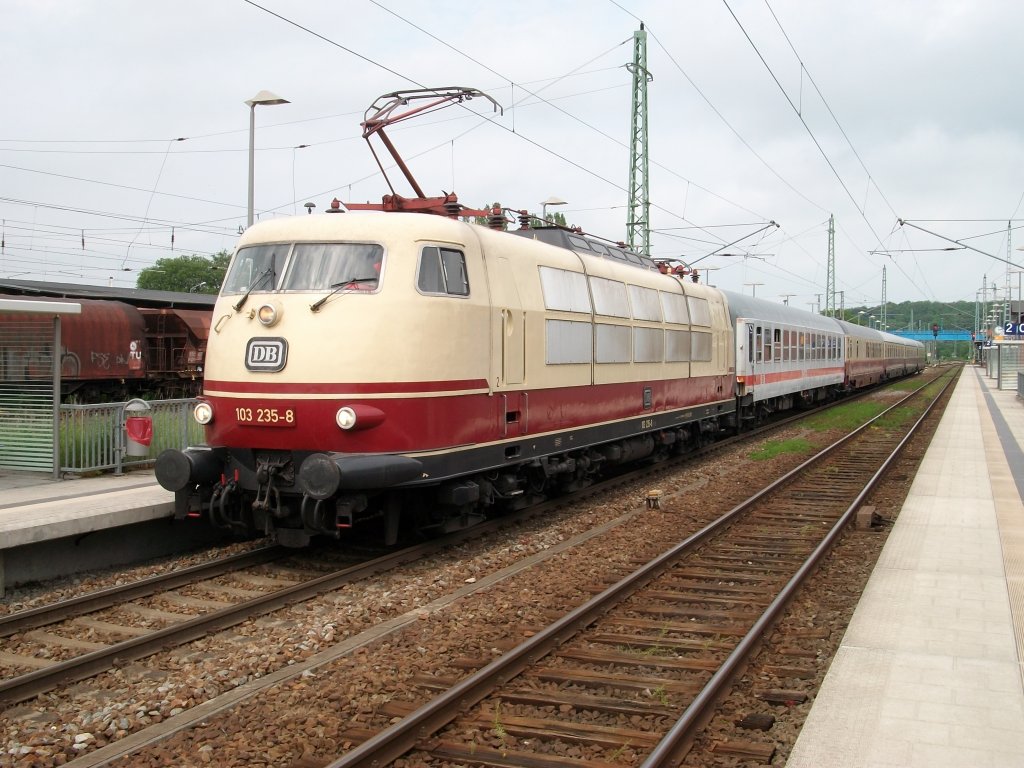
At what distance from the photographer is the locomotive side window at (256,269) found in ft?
29.9

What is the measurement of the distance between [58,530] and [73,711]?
10.9ft

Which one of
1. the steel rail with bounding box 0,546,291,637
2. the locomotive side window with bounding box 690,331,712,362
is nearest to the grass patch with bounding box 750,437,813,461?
the locomotive side window with bounding box 690,331,712,362

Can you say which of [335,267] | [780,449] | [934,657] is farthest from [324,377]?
[780,449]

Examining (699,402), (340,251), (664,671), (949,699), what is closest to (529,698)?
(664,671)

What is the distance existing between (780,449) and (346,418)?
1308 centimetres

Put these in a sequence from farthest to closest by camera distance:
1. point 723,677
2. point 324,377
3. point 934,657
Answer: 1. point 324,377
2. point 934,657
3. point 723,677

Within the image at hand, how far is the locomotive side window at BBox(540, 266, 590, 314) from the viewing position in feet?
36.5

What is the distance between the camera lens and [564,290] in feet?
38.0

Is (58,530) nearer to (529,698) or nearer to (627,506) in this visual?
(529,698)

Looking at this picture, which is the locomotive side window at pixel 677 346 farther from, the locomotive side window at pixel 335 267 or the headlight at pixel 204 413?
the headlight at pixel 204 413

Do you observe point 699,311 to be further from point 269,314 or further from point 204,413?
point 204,413

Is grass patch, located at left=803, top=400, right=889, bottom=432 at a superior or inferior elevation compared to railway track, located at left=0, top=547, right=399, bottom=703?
superior

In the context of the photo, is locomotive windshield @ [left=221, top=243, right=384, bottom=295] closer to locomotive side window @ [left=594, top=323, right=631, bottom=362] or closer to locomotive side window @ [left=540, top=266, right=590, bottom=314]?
locomotive side window @ [left=540, top=266, right=590, bottom=314]

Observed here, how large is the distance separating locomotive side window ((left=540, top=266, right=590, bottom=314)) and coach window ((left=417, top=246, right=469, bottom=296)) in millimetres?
1869
